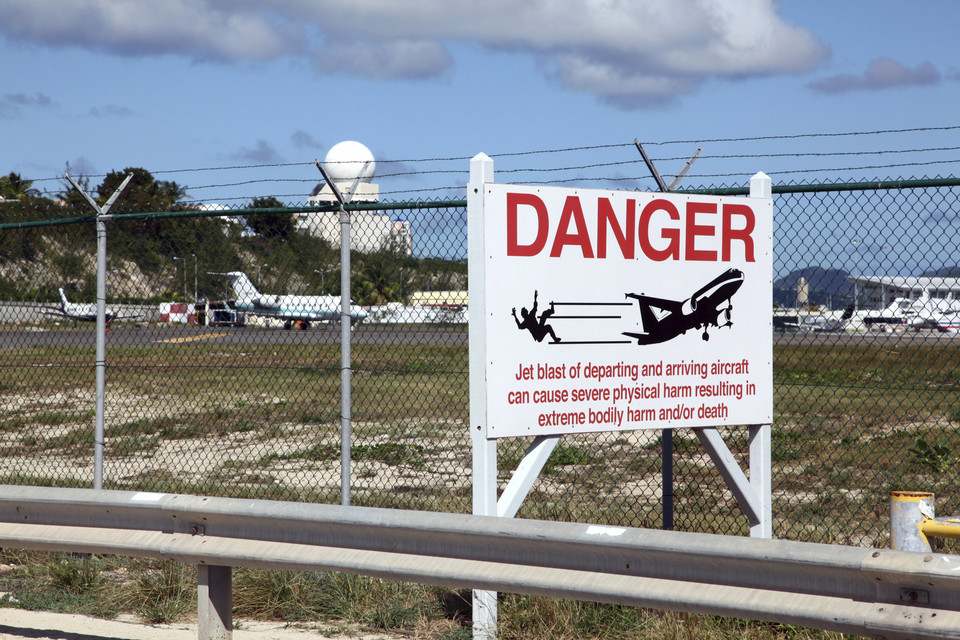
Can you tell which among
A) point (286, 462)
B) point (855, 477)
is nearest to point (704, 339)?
point (855, 477)

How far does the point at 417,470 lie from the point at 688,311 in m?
5.99

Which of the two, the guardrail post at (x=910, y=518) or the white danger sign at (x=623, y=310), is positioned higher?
the white danger sign at (x=623, y=310)

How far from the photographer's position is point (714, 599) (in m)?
3.64

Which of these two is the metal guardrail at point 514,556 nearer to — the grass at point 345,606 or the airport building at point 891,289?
the grass at point 345,606

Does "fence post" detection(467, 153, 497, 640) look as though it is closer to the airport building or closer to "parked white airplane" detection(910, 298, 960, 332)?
the airport building

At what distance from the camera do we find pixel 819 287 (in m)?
6.27

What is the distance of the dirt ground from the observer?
5.25 meters

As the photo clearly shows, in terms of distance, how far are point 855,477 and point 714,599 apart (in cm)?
674

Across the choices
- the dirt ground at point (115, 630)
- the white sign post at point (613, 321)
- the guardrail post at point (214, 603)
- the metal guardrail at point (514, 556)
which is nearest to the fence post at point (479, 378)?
the white sign post at point (613, 321)

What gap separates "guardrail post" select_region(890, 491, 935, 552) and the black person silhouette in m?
1.79

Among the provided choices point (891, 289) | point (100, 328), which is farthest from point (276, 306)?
point (891, 289)

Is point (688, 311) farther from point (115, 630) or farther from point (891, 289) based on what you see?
point (115, 630)

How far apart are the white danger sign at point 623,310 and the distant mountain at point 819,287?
0.61 meters

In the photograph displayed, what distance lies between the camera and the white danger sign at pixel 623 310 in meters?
4.95
